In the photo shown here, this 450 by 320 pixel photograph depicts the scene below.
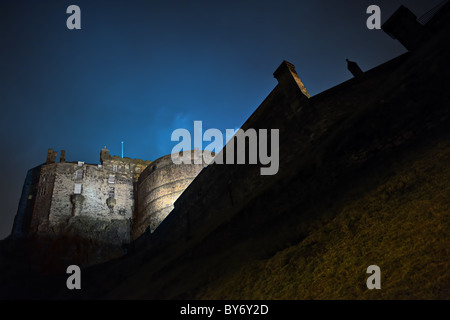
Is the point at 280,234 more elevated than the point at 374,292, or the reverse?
the point at 280,234

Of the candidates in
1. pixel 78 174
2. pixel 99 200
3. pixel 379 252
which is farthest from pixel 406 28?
pixel 78 174

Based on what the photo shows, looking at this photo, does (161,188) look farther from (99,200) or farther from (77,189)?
(77,189)

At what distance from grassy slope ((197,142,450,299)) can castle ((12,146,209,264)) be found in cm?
1745

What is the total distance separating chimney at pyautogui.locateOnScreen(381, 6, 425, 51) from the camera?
8.57 metres

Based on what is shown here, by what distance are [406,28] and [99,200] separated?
84.7ft

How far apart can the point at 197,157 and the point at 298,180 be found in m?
16.5

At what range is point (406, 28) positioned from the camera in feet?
28.9

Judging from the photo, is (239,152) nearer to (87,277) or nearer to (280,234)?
(280,234)

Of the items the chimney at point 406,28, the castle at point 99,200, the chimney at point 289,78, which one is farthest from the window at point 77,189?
the chimney at point 406,28

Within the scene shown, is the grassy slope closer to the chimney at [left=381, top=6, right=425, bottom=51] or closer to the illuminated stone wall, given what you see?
the chimney at [left=381, top=6, right=425, bottom=51]

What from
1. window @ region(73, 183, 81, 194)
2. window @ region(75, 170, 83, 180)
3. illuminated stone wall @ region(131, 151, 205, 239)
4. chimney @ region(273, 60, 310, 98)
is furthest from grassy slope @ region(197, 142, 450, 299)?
window @ region(75, 170, 83, 180)
